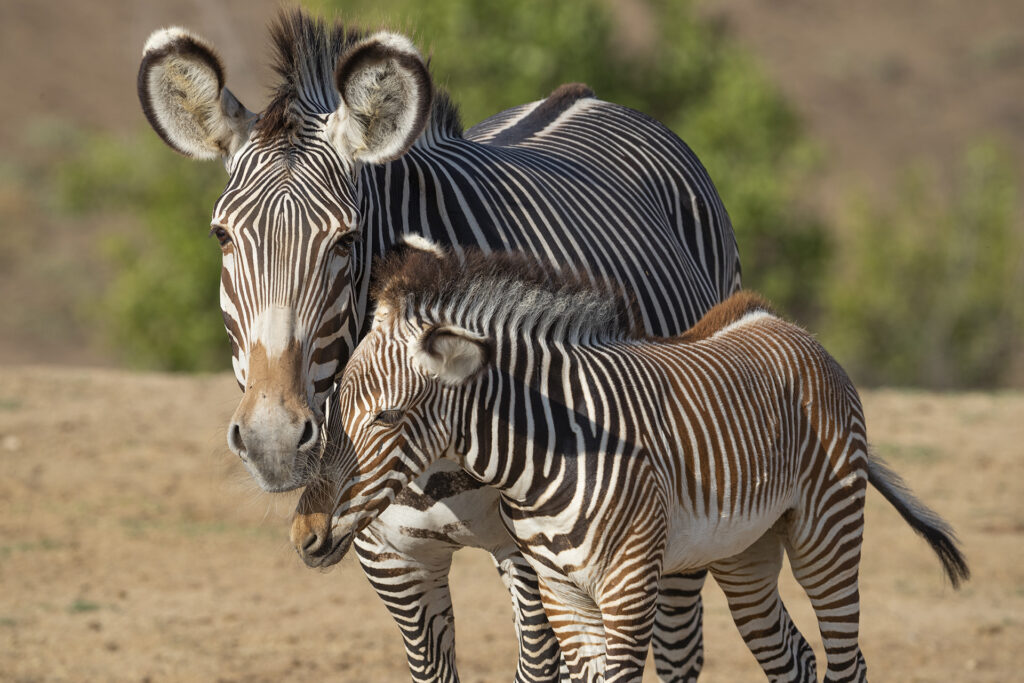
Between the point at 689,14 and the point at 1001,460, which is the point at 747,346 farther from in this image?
the point at 689,14

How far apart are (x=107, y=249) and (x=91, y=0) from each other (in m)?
36.9

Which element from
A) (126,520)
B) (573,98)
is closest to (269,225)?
(573,98)

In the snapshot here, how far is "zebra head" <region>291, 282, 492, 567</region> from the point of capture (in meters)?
3.59

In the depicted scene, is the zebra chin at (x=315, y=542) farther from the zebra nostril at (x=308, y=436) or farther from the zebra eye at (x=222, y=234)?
the zebra eye at (x=222, y=234)

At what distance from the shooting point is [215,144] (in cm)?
398

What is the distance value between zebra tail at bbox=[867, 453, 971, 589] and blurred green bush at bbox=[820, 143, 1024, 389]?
21110 mm

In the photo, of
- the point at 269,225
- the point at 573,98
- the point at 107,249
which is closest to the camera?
the point at 269,225

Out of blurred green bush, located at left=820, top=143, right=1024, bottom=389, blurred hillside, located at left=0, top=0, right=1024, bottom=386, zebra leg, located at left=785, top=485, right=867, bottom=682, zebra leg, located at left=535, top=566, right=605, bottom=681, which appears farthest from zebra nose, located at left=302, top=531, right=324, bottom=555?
blurred green bush, located at left=820, top=143, right=1024, bottom=389

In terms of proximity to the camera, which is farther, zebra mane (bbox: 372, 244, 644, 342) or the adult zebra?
zebra mane (bbox: 372, 244, 644, 342)

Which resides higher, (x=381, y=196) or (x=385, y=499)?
(x=381, y=196)

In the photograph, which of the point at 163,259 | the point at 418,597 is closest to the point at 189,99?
the point at 418,597

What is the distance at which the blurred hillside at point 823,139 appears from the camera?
25703 mm

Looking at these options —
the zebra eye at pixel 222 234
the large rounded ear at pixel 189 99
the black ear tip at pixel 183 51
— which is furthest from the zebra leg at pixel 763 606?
the black ear tip at pixel 183 51

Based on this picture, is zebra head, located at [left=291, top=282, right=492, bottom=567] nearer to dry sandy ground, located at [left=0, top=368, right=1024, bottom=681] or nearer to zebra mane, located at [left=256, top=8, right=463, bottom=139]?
dry sandy ground, located at [left=0, top=368, right=1024, bottom=681]
